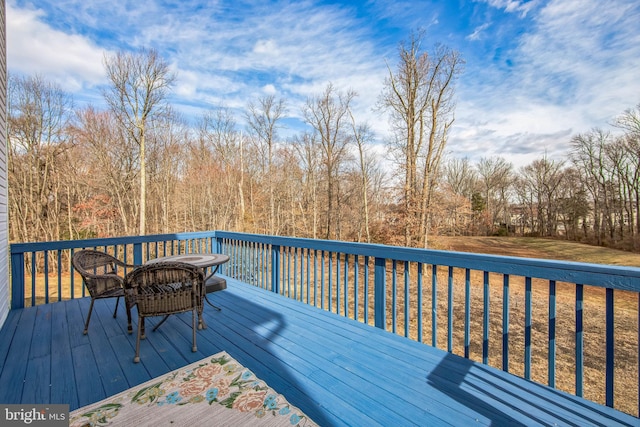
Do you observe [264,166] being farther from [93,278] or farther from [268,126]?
[93,278]

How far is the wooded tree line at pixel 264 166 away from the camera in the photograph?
11.7m

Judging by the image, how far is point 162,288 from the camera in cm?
254

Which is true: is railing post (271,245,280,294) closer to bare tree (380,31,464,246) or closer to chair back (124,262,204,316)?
chair back (124,262,204,316)

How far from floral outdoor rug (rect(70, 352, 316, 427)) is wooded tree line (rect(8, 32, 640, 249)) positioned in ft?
34.4

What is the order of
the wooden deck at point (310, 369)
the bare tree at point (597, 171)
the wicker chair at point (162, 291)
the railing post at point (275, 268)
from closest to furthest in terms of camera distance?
1. the wooden deck at point (310, 369)
2. the wicker chair at point (162, 291)
3. the railing post at point (275, 268)
4. the bare tree at point (597, 171)

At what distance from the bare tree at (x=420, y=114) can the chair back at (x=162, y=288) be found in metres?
10.1

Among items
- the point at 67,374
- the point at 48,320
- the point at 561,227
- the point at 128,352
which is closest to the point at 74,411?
the point at 67,374

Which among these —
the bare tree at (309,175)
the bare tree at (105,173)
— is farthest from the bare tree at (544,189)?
the bare tree at (105,173)

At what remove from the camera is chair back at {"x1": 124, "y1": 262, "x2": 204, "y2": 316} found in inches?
91.1

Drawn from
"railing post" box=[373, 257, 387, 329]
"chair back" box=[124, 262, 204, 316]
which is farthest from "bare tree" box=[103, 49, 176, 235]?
"railing post" box=[373, 257, 387, 329]

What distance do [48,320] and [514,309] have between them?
36.4 feet

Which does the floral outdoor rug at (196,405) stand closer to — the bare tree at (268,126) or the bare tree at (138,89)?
the bare tree at (138,89)

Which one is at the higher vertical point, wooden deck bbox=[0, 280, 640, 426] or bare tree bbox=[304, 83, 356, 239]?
bare tree bbox=[304, 83, 356, 239]

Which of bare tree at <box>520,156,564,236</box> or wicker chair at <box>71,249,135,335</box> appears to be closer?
wicker chair at <box>71,249,135,335</box>
